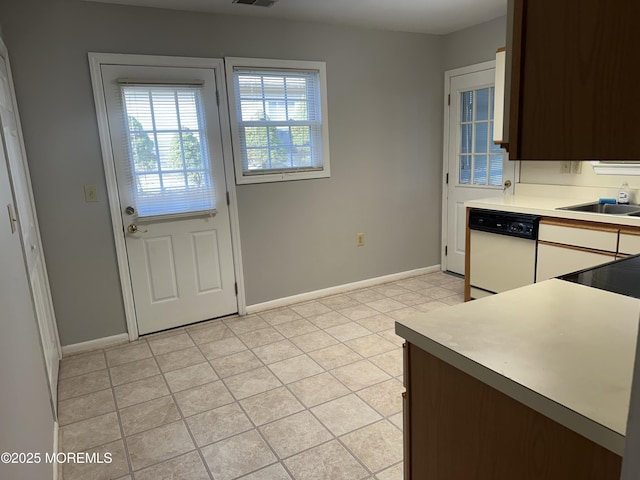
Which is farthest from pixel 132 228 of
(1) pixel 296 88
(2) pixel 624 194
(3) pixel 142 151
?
(2) pixel 624 194

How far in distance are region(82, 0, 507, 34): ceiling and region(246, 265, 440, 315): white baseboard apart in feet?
7.95

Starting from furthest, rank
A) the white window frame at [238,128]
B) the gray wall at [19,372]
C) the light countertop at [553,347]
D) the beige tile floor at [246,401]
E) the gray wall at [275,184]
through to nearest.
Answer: the white window frame at [238,128] < the gray wall at [275,184] < the beige tile floor at [246,401] < the gray wall at [19,372] < the light countertop at [553,347]

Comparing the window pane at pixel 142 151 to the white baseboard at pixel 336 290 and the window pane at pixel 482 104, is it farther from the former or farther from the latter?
the window pane at pixel 482 104

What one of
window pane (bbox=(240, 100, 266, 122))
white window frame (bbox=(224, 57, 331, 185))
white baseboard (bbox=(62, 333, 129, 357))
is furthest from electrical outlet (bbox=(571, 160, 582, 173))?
white baseboard (bbox=(62, 333, 129, 357))

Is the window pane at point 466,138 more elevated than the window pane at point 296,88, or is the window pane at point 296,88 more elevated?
the window pane at point 296,88

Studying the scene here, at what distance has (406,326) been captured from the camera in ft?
4.02

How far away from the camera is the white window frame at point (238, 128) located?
11.4 feet

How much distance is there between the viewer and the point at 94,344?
329 cm

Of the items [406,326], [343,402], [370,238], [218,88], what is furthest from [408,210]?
[406,326]

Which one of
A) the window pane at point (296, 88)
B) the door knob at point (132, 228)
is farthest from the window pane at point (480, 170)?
the door knob at point (132, 228)

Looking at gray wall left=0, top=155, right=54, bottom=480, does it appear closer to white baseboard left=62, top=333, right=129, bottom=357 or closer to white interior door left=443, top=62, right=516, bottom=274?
white baseboard left=62, top=333, right=129, bottom=357

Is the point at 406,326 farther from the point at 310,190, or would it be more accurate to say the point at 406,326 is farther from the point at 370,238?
the point at 370,238

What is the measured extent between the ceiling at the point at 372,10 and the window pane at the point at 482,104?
2.07 ft

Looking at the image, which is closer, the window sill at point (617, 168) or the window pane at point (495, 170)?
the window sill at point (617, 168)
